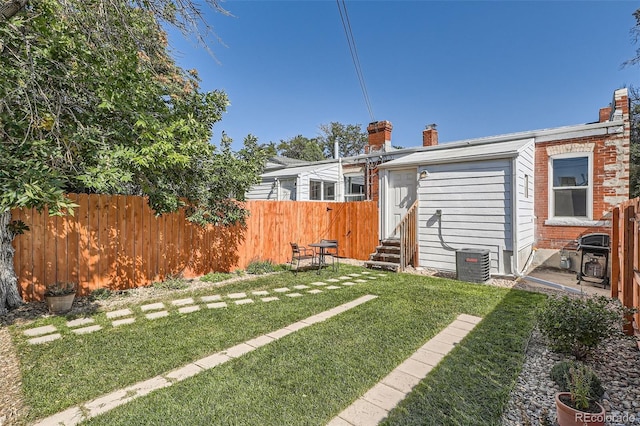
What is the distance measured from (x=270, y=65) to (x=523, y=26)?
313 inches

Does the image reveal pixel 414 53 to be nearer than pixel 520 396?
No

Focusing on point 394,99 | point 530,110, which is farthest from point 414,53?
point 530,110

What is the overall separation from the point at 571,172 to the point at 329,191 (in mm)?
8009

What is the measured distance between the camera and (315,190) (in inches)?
492

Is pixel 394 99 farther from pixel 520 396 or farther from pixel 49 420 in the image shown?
pixel 49 420

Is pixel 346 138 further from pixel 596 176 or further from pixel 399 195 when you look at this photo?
pixel 596 176

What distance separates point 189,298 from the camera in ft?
18.3

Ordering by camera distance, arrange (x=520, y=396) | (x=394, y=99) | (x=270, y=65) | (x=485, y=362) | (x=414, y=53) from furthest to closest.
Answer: (x=394, y=99) < (x=414, y=53) < (x=270, y=65) < (x=485, y=362) < (x=520, y=396)

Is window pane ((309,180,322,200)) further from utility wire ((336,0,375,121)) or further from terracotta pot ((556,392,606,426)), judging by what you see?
terracotta pot ((556,392,606,426))

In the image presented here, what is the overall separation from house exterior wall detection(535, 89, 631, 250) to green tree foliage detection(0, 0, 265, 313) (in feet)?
29.7

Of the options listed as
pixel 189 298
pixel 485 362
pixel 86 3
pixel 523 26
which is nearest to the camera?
pixel 485 362

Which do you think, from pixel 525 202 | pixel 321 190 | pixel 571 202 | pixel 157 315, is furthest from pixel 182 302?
pixel 571 202

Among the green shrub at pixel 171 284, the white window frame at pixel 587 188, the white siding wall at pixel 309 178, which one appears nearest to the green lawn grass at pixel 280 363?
the green shrub at pixel 171 284

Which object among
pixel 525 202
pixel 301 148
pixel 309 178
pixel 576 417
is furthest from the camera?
pixel 301 148
